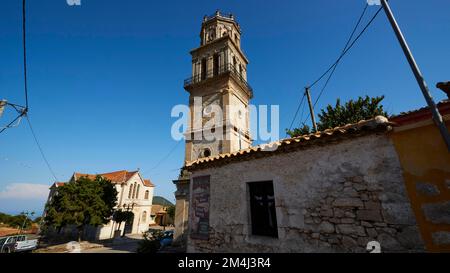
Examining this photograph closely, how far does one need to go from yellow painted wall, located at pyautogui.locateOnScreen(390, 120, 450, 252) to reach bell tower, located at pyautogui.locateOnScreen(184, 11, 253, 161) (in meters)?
12.3

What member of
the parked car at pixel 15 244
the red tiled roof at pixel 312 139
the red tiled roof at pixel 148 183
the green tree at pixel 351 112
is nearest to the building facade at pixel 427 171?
the red tiled roof at pixel 312 139

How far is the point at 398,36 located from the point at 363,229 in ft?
12.2

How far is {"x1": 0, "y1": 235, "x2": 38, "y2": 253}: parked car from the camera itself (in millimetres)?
15091

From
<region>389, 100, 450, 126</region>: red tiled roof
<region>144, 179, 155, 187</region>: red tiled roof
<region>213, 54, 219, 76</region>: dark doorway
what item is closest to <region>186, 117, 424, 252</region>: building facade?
<region>389, 100, 450, 126</region>: red tiled roof

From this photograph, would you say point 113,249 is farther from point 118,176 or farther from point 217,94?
point 217,94

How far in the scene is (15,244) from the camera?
15445 mm

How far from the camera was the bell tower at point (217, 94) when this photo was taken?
17016 mm

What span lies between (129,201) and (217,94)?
2277 cm

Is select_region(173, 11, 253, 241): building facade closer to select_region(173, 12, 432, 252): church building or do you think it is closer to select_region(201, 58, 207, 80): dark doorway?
select_region(201, 58, 207, 80): dark doorway

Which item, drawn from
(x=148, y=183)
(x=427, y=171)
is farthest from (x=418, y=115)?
(x=148, y=183)

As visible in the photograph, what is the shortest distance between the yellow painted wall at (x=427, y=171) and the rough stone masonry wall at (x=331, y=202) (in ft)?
0.45

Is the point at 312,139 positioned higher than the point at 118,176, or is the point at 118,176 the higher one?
the point at 118,176
